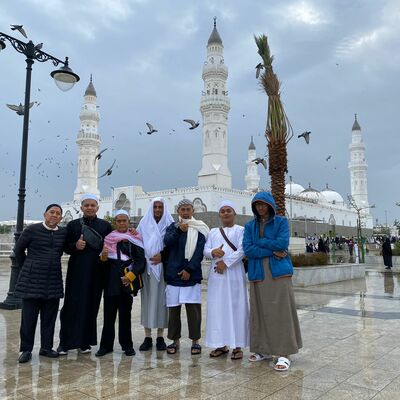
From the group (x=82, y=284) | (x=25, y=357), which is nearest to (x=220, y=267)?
(x=82, y=284)

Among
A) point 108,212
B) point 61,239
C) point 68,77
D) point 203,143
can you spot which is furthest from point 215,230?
point 108,212

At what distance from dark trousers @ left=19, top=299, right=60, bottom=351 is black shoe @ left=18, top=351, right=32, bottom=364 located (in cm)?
4

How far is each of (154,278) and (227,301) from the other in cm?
87

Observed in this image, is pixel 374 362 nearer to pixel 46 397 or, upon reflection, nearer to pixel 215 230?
pixel 215 230

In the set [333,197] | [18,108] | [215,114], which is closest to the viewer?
[18,108]

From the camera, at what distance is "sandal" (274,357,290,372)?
3.69 meters

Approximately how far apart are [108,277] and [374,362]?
2796mm

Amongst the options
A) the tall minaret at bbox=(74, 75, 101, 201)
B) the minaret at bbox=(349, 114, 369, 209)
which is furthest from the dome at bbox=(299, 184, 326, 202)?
the tall minaret at bbox=(74, 75, 101, 201)

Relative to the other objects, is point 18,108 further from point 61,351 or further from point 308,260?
point 308,260

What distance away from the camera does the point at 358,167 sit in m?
60.3

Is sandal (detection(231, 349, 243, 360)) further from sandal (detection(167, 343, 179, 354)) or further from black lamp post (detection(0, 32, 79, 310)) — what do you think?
black lamp post (detection(0, 32, 79, 310))

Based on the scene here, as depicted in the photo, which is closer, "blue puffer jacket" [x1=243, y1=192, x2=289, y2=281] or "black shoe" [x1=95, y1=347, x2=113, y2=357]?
"blue puffer jacket" [x1=243, y1=192, x2=289, y2=281]

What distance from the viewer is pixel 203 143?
41.9 m

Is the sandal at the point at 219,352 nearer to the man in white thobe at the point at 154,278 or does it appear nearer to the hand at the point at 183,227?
the man in white thobe at the point at 154,278
